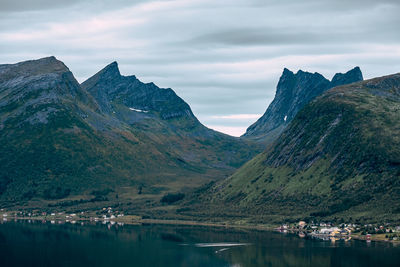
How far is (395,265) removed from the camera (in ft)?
625

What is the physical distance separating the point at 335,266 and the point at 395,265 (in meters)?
18.8

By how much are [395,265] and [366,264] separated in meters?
10.6

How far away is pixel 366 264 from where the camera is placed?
198500 mm

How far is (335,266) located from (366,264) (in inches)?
379

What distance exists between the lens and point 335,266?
655 feet
